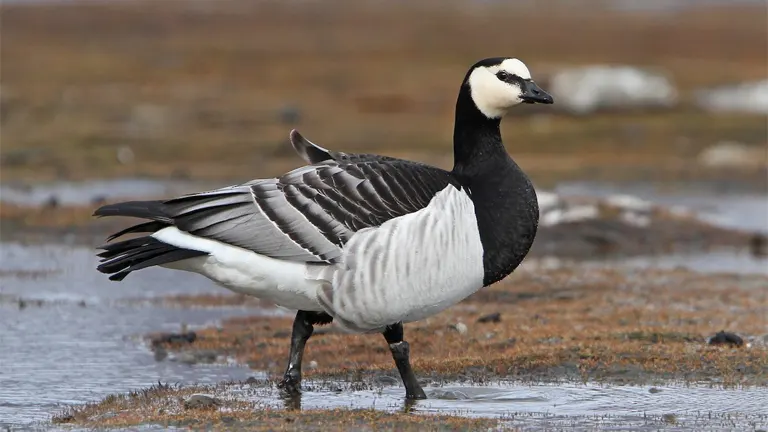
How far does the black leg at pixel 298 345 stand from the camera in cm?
1067

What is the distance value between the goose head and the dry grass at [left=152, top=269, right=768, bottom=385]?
239cm

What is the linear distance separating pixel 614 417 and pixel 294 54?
55.4 m

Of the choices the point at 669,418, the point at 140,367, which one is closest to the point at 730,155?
the point at 140,367

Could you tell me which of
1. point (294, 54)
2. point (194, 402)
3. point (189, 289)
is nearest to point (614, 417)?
point (194, 402)

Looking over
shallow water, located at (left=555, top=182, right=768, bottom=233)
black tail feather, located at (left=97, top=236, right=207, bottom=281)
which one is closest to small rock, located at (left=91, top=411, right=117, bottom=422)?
black tail feather, located at (left=97, top=236, right=207, bottom=281)

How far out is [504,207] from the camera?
10.2 metres

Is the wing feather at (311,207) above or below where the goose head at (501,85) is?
below

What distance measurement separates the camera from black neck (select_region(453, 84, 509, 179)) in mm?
10625

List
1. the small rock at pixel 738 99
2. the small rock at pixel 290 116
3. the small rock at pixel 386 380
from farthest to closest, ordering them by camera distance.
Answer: the small rock at pixel 738 99 → the small rock at pixel 290 116 → the small rock at pixel 386 380

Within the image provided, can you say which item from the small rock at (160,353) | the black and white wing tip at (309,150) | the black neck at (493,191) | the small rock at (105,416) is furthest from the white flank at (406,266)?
the small rock at (160,353)

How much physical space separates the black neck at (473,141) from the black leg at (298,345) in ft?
5.51

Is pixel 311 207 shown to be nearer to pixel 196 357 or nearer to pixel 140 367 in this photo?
pixel 140 367

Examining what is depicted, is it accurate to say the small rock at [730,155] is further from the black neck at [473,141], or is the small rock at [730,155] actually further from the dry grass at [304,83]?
the black neck at [473,141]

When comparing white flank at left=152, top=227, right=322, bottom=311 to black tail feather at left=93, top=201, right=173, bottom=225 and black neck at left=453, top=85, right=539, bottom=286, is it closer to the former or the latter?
black tail feather at left=93, top=201, right=173, bottom=225
